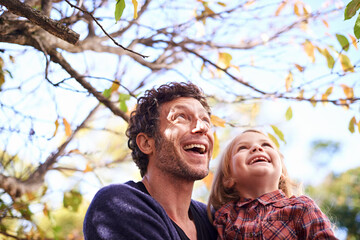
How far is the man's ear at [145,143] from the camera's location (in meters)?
2.30

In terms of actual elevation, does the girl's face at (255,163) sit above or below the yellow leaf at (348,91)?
below

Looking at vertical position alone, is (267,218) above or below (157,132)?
below

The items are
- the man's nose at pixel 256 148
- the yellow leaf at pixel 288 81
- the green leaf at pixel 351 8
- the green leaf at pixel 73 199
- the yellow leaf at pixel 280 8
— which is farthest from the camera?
the yellow leaf at pixel 280 8

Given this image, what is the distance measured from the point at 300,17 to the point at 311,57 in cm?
71

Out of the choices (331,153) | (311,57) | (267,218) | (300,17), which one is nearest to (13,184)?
(267,218)

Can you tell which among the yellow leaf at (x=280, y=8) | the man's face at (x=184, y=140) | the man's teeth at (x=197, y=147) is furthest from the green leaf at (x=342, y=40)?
the yellow leaf at (x=280, y=8)

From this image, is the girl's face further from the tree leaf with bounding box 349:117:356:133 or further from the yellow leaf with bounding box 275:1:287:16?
the yellow leaf with bounding box 275:1:287:16

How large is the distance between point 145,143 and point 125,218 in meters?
0.68

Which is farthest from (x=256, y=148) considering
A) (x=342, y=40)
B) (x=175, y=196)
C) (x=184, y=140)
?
(x=342, y=40)

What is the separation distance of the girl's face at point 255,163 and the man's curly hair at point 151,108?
328 mm

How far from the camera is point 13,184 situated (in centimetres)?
271

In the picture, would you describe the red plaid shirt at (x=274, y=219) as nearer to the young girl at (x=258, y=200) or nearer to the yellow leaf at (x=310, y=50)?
the young girl at (x=258, y=200)

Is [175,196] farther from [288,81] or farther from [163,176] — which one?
[288,81]

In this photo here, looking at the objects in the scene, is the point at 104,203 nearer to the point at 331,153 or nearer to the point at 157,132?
the point at 157,132
